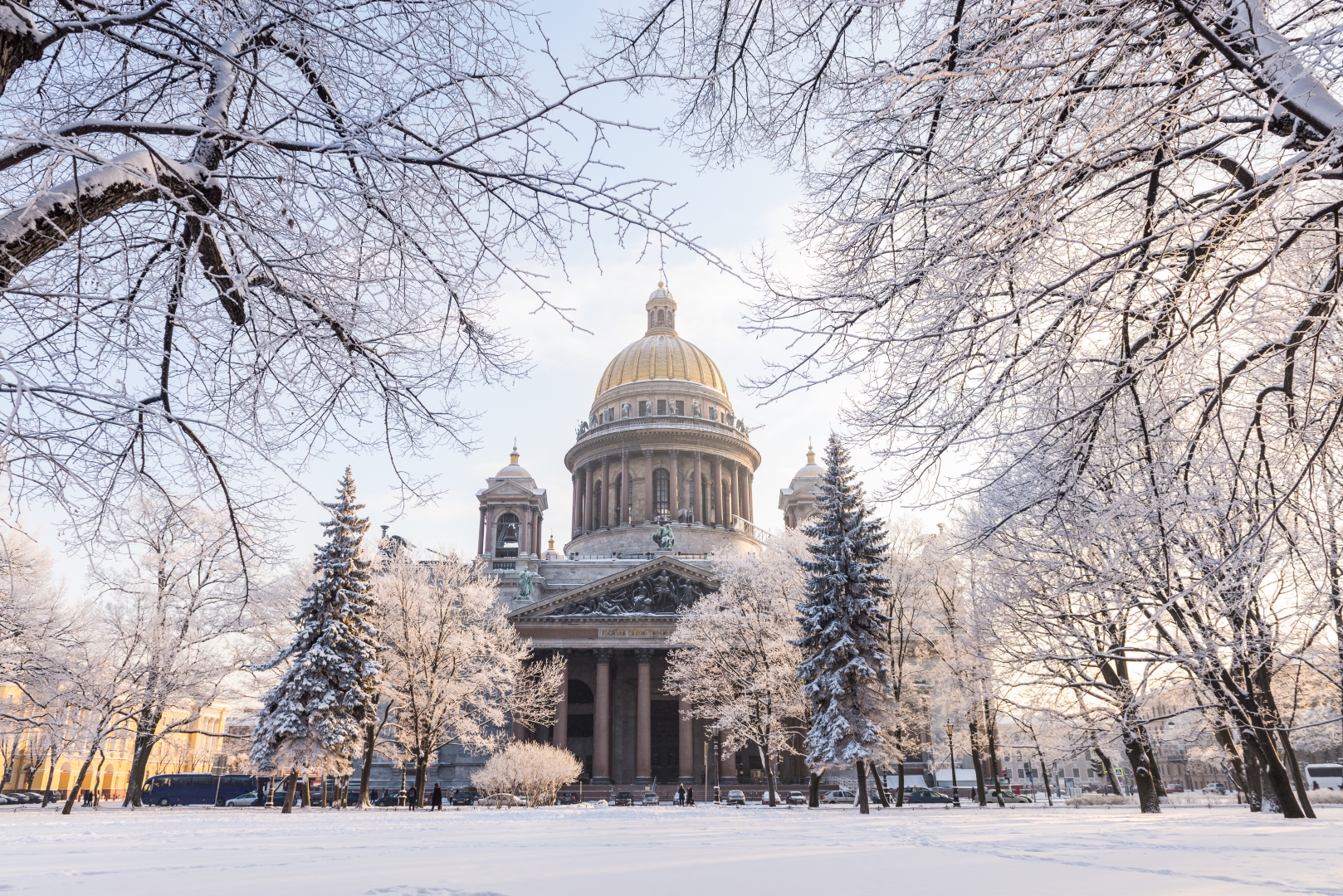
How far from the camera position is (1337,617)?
11875 mm

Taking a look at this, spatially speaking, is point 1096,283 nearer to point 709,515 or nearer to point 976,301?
point 976,301

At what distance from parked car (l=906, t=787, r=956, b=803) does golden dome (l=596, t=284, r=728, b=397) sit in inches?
1498

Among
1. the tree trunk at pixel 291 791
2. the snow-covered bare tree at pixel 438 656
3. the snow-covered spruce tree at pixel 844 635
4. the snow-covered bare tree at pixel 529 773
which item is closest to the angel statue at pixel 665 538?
the snow-covered bare tree at pixel 438 656

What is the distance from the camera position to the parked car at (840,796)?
141 feet

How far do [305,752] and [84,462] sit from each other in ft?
86.3

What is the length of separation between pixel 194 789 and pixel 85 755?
15963mm

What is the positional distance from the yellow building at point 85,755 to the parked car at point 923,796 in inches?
1250

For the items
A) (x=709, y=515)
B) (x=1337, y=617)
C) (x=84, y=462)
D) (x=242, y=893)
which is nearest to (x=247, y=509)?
(x=84, y=462)

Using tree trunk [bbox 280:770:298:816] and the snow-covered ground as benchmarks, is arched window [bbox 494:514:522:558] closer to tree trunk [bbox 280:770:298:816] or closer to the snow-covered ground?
tree trunk [bbox 280:770:298:816]

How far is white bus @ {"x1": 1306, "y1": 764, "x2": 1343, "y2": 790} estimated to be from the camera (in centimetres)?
5300

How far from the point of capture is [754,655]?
34438 millimetres

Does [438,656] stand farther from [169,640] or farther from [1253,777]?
[1253,777]

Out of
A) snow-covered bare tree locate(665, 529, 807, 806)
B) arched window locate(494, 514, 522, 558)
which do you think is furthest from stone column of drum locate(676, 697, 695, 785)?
arched window locate(494, 514, 522, 558)

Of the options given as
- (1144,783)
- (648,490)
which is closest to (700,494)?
(648,490)
